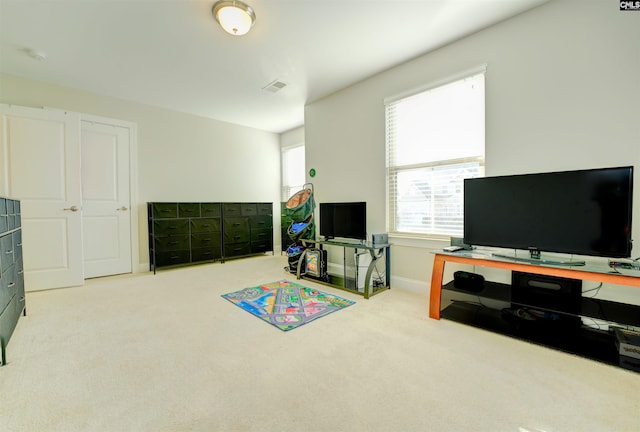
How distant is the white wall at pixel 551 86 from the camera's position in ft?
6.27

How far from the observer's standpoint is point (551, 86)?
2176 mm

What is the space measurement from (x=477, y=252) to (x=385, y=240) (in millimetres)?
1032

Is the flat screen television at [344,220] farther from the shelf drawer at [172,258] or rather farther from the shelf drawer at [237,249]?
the shelf drawer at [172,258]

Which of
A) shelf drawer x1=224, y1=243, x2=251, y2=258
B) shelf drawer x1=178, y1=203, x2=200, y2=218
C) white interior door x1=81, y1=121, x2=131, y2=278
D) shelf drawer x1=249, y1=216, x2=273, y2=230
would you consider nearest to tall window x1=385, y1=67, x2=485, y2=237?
shelf drawer x1=249, y1=216, x2=273, y2=230

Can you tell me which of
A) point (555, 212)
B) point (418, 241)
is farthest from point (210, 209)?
point (555, 212)

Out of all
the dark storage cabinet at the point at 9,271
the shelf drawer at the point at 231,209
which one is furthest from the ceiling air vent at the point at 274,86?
the dark storage cabinet at the point at 9,271

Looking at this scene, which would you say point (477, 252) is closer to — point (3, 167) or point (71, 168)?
point (71, 168)

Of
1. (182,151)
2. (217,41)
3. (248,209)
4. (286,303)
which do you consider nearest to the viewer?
(217,41)

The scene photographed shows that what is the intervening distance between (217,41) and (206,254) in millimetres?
3205

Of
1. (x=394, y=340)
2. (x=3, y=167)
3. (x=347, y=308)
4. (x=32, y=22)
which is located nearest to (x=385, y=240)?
(x=347, y=308)

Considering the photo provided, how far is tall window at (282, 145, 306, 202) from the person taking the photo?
560 centimetres

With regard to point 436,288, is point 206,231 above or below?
above

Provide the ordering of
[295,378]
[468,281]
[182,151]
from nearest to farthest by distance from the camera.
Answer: [295,378]
[468,281]
[182,151]

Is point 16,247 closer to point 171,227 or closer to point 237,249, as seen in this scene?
point 171,227
